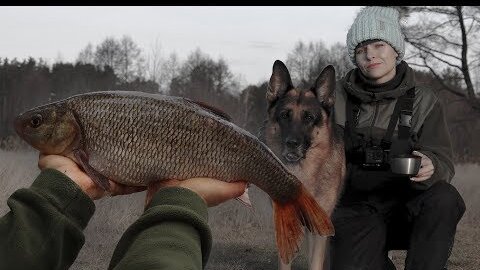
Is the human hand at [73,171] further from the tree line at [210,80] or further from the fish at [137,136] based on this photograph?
the tree line at [210,80]

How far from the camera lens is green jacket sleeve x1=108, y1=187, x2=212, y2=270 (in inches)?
47.6

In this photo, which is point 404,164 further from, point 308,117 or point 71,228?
point 71,228

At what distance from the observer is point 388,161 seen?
16.1 feet

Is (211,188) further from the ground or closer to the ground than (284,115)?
further from the ground

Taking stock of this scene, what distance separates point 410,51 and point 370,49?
16337 millimetres

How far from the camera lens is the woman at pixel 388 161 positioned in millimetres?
4793

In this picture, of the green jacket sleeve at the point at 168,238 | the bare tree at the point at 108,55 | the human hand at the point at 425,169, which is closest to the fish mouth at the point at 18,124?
the green jacket sleeve at the point at 168,238

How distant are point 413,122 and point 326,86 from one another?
2.81 feet

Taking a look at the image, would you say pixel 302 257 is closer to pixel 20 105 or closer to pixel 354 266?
pixel 354 266

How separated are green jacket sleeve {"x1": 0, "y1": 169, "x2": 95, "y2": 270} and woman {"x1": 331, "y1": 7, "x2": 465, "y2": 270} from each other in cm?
340

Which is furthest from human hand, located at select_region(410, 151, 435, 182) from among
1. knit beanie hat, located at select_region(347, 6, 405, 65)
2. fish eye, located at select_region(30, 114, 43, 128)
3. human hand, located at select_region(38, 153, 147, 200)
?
fish eye, located at select_region(30, 114, 43, 128)

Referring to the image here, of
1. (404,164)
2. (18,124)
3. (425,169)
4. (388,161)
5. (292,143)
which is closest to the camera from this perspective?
(18,124)

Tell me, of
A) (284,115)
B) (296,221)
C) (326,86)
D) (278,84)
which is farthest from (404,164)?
(296,221)
